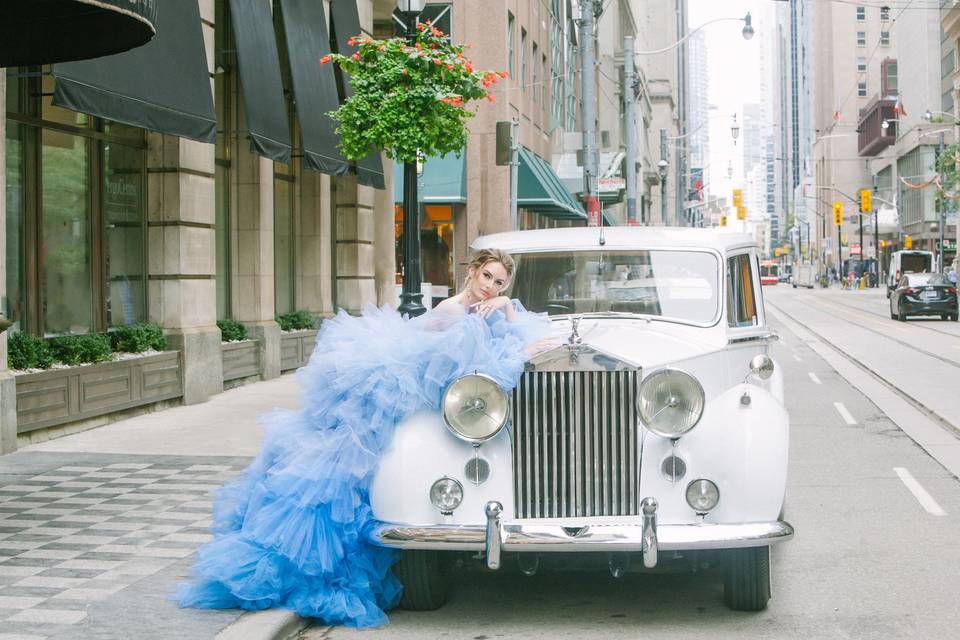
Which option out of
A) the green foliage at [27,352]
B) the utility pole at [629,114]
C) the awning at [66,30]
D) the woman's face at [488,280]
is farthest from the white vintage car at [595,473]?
the utility pole at [629,114]

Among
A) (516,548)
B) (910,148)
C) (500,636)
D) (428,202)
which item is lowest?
(500,636)

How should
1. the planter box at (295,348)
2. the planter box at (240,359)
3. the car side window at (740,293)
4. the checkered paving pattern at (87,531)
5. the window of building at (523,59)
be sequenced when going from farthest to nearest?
the window of building at (523,59), the planter box at (295,348), the planter box at (240,359), the car side window at (740,293), the checkered paving pattern at (87,531)

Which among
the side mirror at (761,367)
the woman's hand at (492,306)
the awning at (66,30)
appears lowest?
the side mirror at (761,367)

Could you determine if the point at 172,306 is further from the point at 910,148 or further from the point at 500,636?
the point at 910,148

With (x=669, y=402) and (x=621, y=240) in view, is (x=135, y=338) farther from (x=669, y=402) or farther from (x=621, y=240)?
(x=669, y=402)

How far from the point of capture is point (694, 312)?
7160mm

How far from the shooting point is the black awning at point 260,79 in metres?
15.5

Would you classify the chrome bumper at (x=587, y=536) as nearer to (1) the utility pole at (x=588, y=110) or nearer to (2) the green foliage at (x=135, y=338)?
(2) the green foliage at (x=135, y=338)

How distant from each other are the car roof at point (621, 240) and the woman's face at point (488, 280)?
2.70ft

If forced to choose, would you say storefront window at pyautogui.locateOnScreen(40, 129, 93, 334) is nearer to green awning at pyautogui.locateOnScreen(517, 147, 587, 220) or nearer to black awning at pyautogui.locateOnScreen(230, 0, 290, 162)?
black awning at pyautogui.locateOnScreen(230, 0, 290, 162)

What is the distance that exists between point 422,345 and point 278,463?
3.28ft

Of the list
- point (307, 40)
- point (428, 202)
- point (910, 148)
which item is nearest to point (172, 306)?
point (307, 40)

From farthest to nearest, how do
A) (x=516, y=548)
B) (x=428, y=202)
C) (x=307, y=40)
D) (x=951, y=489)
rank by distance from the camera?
(x=428, y=202)
(x=307, y=40)
(x=951, y=489)
(x=516, y=548)

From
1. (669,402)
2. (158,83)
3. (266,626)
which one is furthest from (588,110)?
(266,626)
